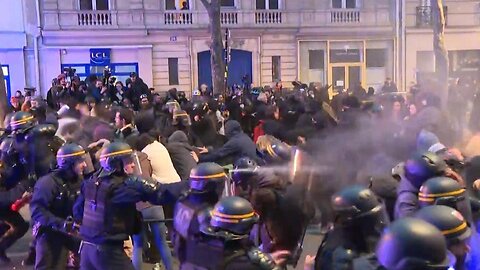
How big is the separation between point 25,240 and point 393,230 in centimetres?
712

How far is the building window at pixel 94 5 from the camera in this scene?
26.1 m

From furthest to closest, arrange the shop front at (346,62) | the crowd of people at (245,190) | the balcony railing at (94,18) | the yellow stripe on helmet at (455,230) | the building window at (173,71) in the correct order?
the shop front at (346,62)
the building window at (173,71)
the balcony railing at (94,18)
the crowd of people at (245,190)
the yellow stripe on helmet at (455,230)

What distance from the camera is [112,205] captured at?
5164mm

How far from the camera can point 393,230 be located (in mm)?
3018

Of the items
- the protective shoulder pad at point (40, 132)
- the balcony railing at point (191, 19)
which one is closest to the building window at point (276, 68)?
the balcony railing at point (191, 19)

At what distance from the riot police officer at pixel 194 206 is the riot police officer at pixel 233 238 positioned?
1.33ft

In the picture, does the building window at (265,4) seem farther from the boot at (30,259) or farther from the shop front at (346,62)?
the boot at (30,259)

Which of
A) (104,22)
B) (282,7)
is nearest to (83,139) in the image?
(104,22)

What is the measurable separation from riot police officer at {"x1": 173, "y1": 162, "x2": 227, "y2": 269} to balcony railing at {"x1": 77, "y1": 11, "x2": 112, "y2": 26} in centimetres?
2230

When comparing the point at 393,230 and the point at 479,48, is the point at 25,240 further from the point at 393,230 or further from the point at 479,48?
the point at 479,48

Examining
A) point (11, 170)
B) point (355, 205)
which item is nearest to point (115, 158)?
point (355, 205)

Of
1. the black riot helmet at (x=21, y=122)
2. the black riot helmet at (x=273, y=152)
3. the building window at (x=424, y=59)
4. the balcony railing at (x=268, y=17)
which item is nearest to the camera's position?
the black riot helmet at (x=273, y=152)

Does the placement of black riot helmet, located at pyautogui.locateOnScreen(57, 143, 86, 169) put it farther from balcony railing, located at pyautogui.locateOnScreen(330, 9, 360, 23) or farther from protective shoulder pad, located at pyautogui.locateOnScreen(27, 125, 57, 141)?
balcony railing, located at pyautogui.locateOnScreen(330, 9, 360, 23)

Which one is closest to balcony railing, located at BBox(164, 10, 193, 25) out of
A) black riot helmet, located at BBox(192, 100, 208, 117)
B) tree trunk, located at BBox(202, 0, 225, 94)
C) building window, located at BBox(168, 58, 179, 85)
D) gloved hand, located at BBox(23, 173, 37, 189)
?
building window, located at BBox(168, 58, 179, 85)
